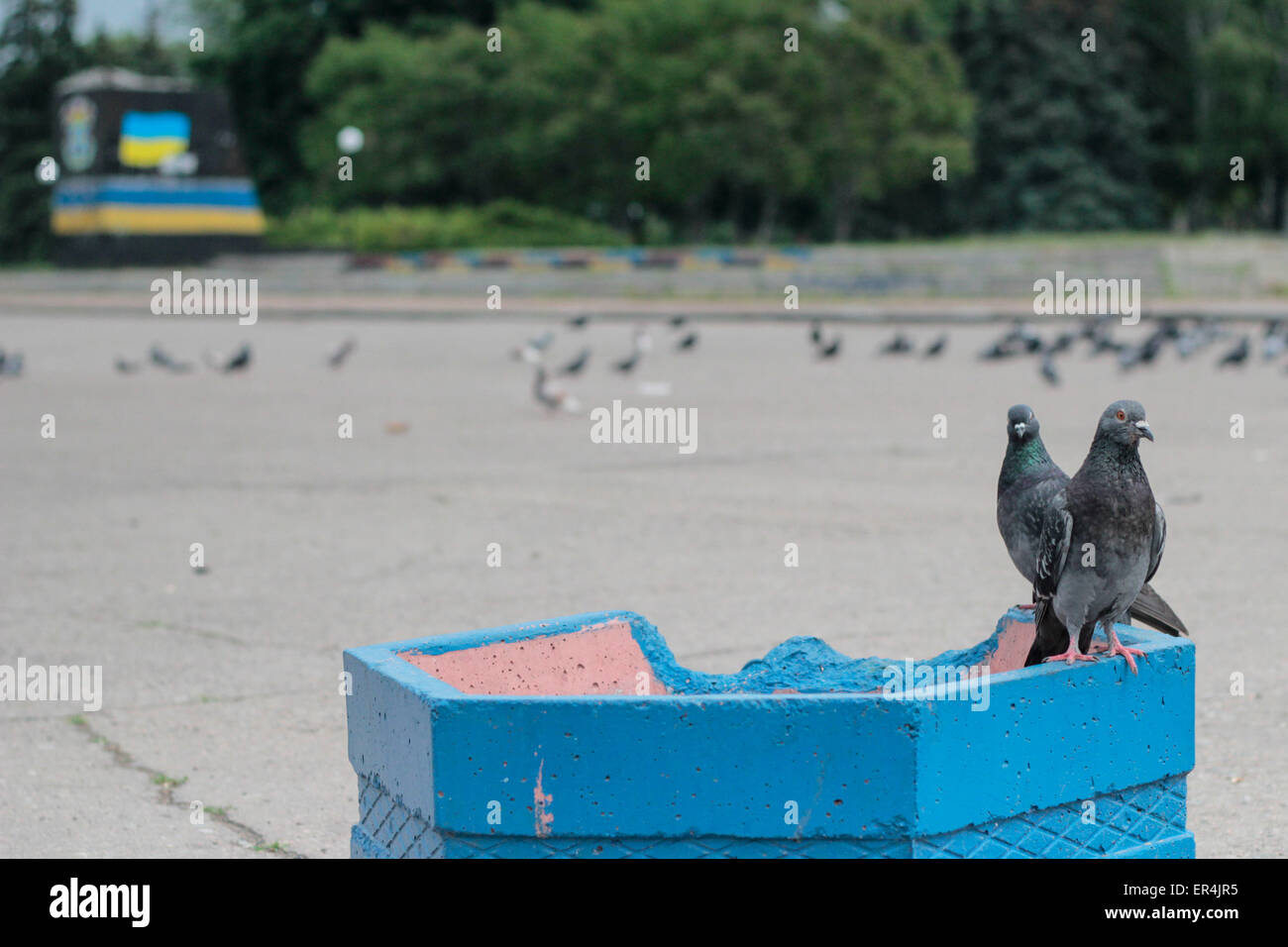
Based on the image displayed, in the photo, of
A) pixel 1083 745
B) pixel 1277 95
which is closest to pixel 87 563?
pixel 1083 745

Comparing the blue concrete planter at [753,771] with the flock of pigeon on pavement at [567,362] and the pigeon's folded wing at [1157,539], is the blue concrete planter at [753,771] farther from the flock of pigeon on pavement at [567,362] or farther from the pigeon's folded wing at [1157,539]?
the flock of pigeon on pavement at [567,362]

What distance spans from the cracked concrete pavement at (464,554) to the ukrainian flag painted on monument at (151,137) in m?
35.2

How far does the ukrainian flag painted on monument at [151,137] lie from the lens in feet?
174

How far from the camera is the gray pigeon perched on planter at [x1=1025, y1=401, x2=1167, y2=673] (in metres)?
3.78

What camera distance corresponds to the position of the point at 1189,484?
11633 mm

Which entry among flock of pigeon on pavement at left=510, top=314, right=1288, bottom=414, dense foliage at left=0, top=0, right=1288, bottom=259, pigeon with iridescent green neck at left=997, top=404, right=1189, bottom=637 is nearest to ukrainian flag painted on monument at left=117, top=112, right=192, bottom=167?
dense foliage at left=0, top=0, right=1288, bottom=259

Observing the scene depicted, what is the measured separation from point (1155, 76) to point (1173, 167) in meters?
3.55

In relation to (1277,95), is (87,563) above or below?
below

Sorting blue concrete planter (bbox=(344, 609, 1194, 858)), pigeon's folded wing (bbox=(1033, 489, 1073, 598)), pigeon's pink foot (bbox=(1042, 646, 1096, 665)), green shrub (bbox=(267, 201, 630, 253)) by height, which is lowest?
blue concrete planter (bbox=(344, 609, 1194, 858))

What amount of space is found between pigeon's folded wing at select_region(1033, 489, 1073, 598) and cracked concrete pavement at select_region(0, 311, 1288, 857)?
3.95 ft

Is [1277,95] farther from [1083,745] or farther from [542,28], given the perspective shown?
[1083,745]

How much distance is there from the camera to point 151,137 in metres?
53.2

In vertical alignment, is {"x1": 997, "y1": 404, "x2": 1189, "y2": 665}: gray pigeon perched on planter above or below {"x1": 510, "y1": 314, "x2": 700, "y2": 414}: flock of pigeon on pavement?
below

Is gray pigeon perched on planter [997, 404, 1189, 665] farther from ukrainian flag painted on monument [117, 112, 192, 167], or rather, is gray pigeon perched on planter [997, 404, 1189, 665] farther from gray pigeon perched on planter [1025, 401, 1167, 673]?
ukrainian flag painted on monument [117, 112, 192, 167]
